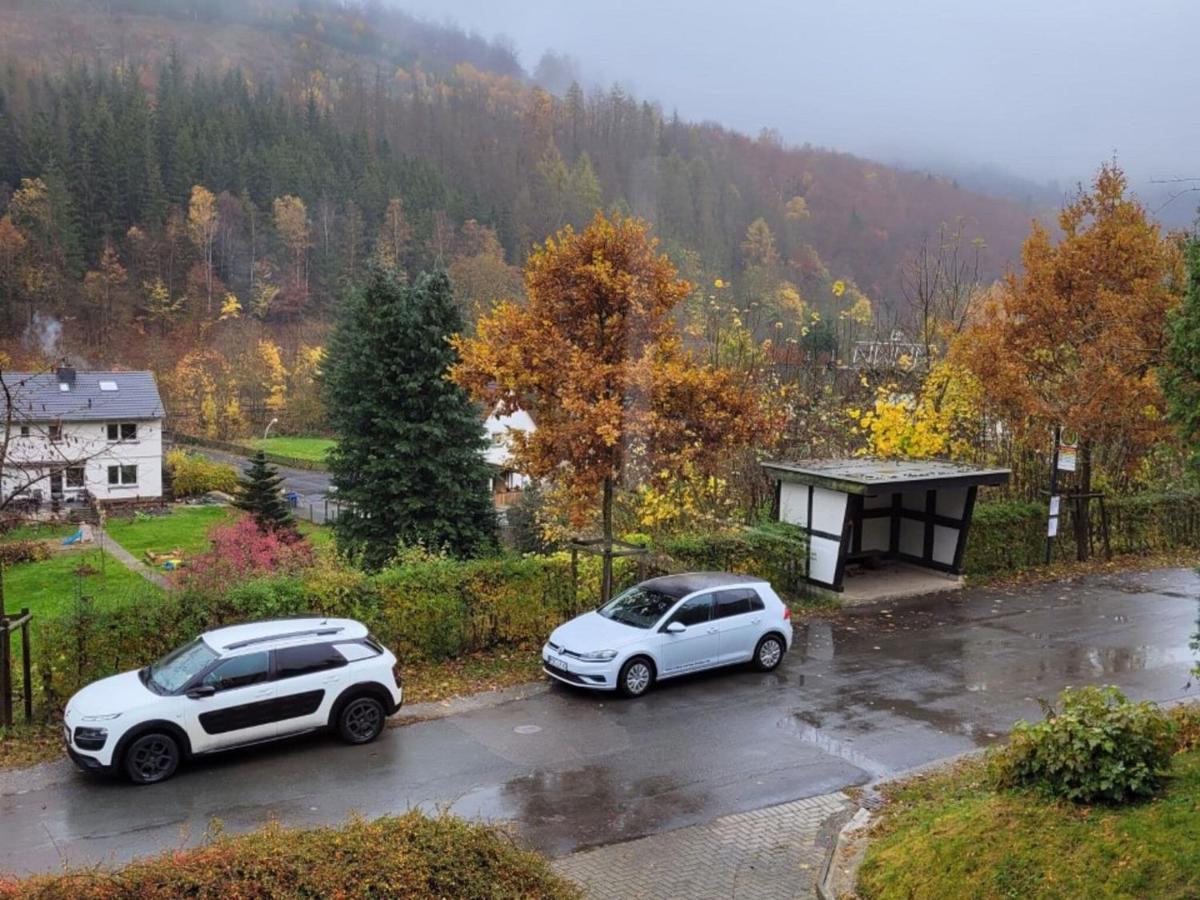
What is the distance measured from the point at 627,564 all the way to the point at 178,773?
27.6 feet

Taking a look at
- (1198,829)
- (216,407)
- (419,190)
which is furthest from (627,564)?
(419,190)

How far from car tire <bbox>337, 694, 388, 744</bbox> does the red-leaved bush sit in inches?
176

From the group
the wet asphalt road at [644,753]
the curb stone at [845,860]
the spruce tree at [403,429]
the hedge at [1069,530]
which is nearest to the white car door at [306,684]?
the wet asphalt road at [644,753]

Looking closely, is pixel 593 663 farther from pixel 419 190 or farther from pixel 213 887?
pixel 419 190

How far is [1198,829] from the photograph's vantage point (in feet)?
20.3

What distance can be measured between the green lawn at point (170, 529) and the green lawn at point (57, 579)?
2.39 metres

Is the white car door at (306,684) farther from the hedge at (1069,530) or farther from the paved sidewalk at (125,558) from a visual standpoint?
the paved sidewalk at (125,558)

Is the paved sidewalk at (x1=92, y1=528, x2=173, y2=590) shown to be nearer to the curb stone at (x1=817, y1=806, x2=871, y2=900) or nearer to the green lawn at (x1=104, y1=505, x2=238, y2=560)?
the green lawn at (x1=104, y1=505, x2=238, y2=560)

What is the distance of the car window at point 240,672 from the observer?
10.6 m

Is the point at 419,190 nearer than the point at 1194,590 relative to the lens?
No

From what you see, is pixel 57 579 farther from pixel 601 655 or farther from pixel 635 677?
pixel 635 677

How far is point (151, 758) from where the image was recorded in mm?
10234

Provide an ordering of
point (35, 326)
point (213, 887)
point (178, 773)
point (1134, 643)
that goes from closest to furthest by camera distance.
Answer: point (213, 887) < point (178, 773) < point (1134, 643) < point (35, 326)

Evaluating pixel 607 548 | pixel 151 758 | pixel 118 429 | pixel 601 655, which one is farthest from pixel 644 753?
pixel 118 429
